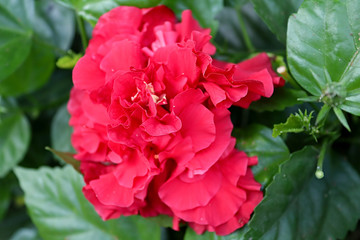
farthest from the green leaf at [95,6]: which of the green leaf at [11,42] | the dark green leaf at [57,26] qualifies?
the dark green leaf at [57,26]

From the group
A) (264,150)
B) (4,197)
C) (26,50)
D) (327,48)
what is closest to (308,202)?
(264,150)

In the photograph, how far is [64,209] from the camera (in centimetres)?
93

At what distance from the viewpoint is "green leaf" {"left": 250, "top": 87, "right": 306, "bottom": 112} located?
2.22 ft

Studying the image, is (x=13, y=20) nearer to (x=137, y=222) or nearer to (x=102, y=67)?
(x=102, y=67)

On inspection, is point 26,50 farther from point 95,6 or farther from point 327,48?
point 327,48

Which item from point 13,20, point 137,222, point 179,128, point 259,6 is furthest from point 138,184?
point 13,20

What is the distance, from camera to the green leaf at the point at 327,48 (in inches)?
24.2

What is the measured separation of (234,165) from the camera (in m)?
0.66

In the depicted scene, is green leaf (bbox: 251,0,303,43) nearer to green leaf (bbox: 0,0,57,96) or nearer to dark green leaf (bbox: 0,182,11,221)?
green leaf (bbox: 0,0,57,96)

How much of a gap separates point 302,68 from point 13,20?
68cm

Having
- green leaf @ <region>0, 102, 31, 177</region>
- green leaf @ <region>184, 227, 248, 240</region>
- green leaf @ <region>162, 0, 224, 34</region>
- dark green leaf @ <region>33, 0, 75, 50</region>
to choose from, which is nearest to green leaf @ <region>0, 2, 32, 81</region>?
dark green leaf @ <region>33, 0, 75, 50</region>

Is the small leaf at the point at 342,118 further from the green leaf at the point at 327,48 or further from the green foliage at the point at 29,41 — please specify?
the green foliage at the point at 29,41

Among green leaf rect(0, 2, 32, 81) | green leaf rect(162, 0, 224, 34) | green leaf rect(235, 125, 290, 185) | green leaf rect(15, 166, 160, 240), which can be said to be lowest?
green leaf rect(15, 166, 160, 240)

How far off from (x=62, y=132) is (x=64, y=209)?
209 mm
